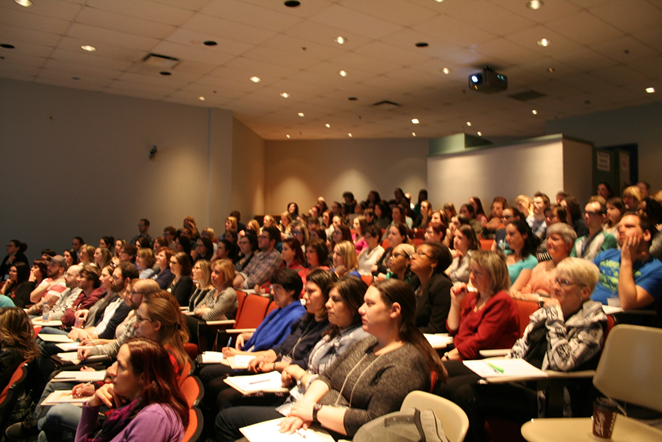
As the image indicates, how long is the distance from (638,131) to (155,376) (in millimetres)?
10282

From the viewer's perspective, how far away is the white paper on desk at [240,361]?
9.21 ft

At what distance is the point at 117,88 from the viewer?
28.5ft

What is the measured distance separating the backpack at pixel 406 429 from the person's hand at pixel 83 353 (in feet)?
8.01

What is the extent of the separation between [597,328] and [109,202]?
890cm

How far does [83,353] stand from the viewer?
328 cm

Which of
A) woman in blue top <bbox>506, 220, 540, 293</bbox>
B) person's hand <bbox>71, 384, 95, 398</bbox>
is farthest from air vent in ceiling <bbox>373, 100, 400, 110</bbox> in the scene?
person's hand <bbox>71, 384, 95, 398</bbox>

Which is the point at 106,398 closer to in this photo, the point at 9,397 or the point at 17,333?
the point at 9,397

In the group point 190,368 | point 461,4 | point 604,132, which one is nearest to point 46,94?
point 461,4

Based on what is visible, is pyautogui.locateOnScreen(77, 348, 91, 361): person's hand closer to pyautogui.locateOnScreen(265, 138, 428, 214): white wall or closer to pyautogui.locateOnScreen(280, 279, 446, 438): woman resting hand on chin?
pyautogui.locateOnScreen(280, 279, 446, 438): woman resting hand on chin

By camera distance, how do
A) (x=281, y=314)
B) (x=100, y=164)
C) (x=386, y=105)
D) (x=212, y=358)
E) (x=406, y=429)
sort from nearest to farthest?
(x=406, y=429) → (x=212, y=358) → (x=281, y=314) → (x=100, y=164) → (x=386, y=105)

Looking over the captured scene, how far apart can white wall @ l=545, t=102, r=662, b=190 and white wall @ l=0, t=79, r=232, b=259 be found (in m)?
7.83

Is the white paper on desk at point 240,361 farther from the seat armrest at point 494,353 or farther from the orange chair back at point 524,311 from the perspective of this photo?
the orange chair back at point 524,311

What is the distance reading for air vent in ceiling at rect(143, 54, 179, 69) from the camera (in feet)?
22.4

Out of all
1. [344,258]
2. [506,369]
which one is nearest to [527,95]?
[344,258]
